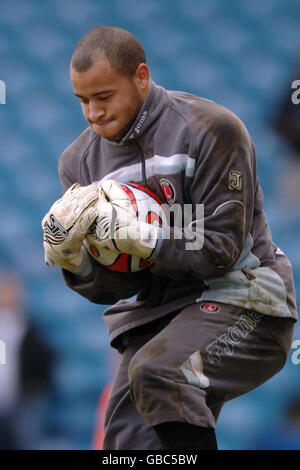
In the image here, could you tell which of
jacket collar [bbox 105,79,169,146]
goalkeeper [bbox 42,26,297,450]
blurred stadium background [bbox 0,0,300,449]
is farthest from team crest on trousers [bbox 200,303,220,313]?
blurred stadium background [bbox 0,0,300,449]

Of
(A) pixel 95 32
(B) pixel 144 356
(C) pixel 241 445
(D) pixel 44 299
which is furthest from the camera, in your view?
(D) pixel 44 299

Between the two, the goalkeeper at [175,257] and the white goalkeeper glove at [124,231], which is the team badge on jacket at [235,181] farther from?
the white goalkeeper glove at [124,231]

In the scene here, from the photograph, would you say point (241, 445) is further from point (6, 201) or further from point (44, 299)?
point (6, 201)

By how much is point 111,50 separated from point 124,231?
0.51 metres

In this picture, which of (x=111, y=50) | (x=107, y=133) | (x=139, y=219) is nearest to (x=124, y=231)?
(x=139, y=219)

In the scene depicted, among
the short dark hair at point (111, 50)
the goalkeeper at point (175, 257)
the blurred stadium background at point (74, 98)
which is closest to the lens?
the goalkeeper at point (175, 257)

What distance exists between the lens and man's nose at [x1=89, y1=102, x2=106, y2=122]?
2.44 m

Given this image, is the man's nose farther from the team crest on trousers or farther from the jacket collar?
the team crest on trousers

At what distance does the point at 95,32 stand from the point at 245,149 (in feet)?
1.72

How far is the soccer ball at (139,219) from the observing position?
7.95 feet

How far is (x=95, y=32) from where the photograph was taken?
97.1 inches

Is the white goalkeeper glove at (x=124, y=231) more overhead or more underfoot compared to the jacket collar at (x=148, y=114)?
more underfoot

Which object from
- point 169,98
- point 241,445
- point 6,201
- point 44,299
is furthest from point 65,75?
point 169,98

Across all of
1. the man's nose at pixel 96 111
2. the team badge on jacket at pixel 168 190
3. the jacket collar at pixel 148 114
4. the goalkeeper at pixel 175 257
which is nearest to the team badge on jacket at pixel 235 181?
the goalkeeper at pixel 175 257
